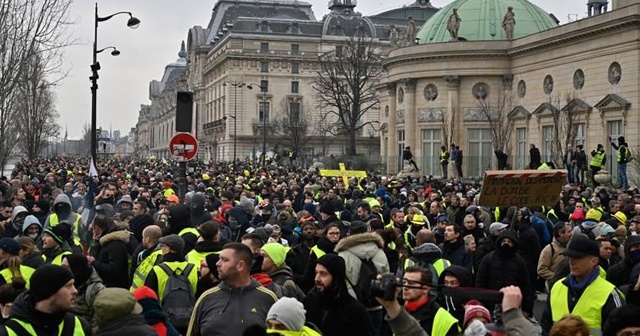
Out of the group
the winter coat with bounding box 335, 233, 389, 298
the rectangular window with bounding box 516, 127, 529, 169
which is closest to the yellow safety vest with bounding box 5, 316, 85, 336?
the winter coat with bounding box 335, 233, 389, 298

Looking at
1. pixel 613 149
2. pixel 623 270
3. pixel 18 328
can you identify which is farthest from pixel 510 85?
pixel 18 328

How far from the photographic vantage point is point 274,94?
99000 millimetres

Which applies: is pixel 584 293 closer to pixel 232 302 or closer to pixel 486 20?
pixel 232 302

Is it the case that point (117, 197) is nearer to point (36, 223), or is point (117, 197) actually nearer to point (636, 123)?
point (36, 223)

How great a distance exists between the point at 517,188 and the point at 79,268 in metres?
4.91

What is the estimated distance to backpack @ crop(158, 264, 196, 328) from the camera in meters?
7.68

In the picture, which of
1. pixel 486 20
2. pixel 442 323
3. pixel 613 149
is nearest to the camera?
pixel 442 323

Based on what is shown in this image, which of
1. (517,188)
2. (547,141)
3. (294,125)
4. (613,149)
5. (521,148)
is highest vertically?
(294,125)

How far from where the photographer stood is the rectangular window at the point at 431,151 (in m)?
51.8

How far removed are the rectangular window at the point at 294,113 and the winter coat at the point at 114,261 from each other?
75.9 m

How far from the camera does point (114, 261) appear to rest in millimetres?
8977

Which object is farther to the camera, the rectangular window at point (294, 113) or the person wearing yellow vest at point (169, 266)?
the rectangular window at point (294, 113)

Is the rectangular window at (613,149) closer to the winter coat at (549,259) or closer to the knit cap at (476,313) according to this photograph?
the winter coat at (549,259)

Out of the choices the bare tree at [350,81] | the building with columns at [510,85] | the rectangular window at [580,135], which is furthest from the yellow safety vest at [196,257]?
the bare tree at [350,81]
